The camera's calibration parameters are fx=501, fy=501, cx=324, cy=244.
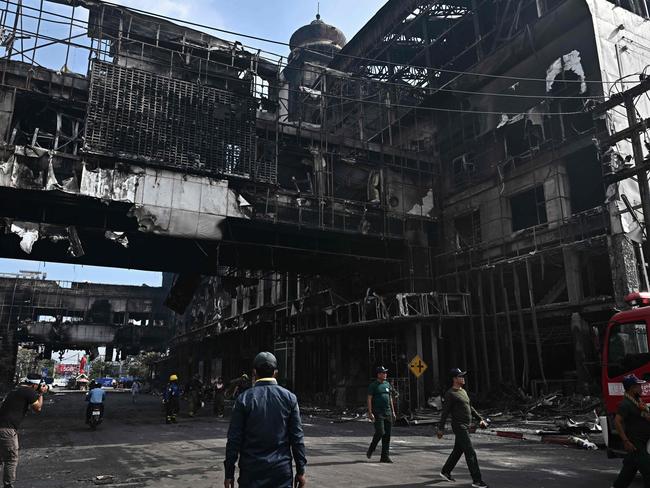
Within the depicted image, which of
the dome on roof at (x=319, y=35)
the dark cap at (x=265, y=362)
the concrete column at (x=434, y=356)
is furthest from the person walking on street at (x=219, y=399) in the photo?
the dome on roof at (x=319, y=35)

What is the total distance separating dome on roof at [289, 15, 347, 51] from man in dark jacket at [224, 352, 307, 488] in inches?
2002

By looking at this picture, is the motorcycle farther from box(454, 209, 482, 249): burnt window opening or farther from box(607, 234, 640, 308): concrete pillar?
box(607, 234, 640, 308): concrete pillar

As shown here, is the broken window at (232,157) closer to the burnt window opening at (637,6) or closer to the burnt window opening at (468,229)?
the burnt window opening at (468,229)

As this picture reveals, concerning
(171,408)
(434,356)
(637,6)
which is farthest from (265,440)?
(637,6)

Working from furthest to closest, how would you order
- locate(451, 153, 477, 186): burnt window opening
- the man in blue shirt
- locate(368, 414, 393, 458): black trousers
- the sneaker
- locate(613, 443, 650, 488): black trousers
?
locate(451, 153, 477, 186): burnt window opening
the man in blue shirt
locate(368, 414, 393, 458): black trousers
the sneaker
locate(613, 443, 650, 488): black trousers

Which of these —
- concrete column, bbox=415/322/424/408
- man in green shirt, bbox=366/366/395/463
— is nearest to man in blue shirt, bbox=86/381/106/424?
man in green shirt, bbox=366/366/395/463

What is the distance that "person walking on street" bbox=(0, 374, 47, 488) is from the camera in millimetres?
6734

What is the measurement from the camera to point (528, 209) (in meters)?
→ 23.6

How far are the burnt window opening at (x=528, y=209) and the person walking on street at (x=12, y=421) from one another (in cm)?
2053

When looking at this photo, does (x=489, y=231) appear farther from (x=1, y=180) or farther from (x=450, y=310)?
(x=1, y=180)

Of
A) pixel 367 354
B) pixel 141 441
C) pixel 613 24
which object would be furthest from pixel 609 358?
pixel 367 354

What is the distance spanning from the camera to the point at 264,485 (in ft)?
12.5

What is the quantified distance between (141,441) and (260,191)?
13.5 m

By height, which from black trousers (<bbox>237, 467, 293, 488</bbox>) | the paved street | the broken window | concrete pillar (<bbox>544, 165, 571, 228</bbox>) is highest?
the broken window
